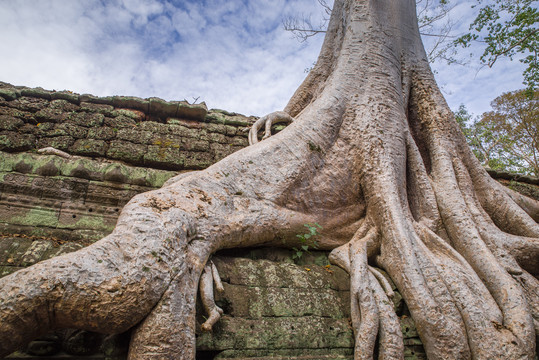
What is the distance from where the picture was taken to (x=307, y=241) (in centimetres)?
252

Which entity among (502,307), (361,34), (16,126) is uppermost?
(361,34)

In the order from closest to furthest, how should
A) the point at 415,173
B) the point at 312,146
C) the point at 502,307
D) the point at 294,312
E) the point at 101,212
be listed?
the point at 294,312 → the point at 502,307 → the point at 101,212 → the point at 312,146 → the point at 415,173

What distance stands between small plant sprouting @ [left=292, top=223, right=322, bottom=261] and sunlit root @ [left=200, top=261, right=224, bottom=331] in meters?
0.75

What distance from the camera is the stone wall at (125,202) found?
5.57 feet

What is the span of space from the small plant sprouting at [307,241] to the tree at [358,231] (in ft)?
0.17

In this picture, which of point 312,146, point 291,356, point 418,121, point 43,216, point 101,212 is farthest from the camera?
point 418,121

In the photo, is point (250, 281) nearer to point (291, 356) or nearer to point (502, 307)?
point (291, 356)

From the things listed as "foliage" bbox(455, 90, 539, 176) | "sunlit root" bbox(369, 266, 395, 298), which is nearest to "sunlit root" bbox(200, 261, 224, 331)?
"sunlit root" bbox(369, 266, 395, 298)

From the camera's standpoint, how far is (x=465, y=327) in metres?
1.95

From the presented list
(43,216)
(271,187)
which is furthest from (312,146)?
(43,216)

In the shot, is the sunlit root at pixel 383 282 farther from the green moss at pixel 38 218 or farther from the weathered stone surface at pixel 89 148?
the weathered stone surface at pixel 89 148

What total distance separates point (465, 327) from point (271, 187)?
149cm

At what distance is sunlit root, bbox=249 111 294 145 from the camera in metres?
3.37

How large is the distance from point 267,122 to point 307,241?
150 centimetres
